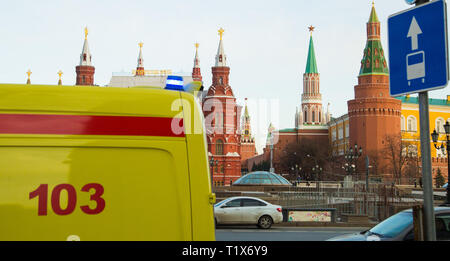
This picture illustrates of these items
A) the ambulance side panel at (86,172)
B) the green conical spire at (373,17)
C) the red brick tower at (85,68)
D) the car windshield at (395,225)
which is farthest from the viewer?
the red brick tower at (85,68)

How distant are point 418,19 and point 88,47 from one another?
107935 millimetres

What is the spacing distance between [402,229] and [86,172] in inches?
259

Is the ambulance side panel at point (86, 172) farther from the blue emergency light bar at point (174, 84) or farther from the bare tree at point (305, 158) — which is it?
the bare tree at point (305, 158)

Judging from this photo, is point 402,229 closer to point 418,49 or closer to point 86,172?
point 418,49

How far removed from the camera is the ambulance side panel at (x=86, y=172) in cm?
301

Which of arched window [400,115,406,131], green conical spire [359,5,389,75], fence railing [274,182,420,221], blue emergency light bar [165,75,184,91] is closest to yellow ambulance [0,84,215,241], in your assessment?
blue emergency light bar [165,75,184,91]

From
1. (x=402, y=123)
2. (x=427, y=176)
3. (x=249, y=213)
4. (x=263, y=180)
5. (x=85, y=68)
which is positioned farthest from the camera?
(x=85, y=68)

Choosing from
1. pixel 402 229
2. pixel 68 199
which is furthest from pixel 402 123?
pixel 68 199

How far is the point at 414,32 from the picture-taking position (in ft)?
13.3

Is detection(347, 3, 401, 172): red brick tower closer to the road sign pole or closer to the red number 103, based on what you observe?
the road sign pole

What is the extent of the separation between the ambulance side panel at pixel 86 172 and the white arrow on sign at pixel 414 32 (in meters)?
1.87

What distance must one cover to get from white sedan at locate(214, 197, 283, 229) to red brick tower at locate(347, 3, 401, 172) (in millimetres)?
74239

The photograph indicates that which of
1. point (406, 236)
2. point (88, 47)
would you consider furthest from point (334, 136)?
point (406, 236)

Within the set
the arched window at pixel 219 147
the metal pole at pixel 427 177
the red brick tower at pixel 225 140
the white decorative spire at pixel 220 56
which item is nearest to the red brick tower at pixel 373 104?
the red brick tower at pixel 225 140
